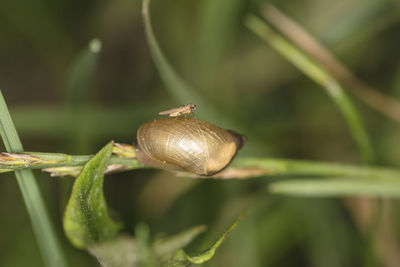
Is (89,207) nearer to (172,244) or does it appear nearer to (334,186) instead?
(172,244)

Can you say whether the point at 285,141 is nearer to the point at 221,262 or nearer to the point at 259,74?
the point at 259,74

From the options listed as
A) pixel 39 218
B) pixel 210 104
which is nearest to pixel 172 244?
pixel 39 218

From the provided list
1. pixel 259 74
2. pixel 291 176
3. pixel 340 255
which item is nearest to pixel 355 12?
pixel 259 74

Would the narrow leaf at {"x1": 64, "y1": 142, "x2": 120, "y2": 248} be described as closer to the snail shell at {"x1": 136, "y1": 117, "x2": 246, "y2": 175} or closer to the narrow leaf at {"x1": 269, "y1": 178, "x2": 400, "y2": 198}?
the snail shell at {"x1": 136, "y1": 117, "x2": 246, "y2": 175}

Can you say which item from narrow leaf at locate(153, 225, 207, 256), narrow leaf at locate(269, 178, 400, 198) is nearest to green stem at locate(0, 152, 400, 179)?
narrow leaf at locate(269, 178, 400, 198)

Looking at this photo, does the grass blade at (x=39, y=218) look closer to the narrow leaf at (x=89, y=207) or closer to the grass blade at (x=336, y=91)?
the narrow leaf at (x=89, y=207)

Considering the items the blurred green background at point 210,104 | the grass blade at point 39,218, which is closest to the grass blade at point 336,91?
the blurred green background at point 210,104

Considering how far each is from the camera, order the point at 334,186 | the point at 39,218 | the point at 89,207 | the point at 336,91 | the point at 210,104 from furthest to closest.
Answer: the point at 210,104
the point at 336,91
the point at 334,186
the point at 39,218
the point at 89,207
